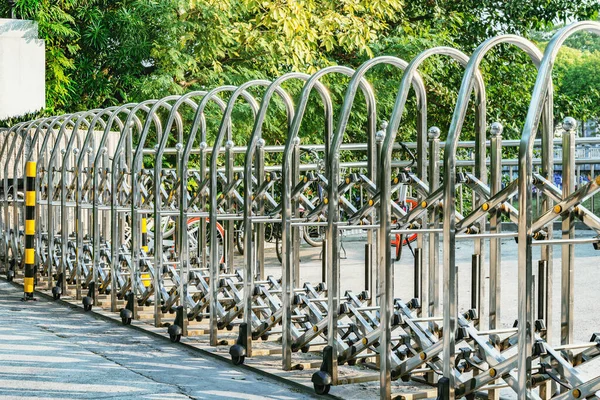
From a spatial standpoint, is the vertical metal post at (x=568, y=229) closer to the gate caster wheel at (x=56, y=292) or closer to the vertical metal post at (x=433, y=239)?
the vertical metal post at (x=433, y=239)

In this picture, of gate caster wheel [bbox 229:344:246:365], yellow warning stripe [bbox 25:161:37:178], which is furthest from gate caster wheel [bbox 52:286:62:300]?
gate caster wheel [bbox 229:344:246:365]

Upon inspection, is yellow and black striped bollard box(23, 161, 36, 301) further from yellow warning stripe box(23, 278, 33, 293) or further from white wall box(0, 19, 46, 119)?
white wall box(0, 19, 46, 119)

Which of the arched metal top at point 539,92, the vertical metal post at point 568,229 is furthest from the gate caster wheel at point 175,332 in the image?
the arched metal top at point 539,92

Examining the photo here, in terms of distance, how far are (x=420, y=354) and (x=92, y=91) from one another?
11707mm

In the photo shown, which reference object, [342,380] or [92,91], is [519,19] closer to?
[92,91]

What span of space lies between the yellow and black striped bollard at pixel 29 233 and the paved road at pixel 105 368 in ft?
3.46

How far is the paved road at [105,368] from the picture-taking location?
5.02 m

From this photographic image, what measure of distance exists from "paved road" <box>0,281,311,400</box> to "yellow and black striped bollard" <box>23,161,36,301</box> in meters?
1.06

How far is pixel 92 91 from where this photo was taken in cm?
1545

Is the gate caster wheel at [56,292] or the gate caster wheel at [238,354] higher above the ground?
the gate caster wheel at [56,292]

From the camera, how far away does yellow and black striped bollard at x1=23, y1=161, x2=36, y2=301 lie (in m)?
8.43

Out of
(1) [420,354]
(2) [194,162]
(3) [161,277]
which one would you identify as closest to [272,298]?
(3) [161,277]

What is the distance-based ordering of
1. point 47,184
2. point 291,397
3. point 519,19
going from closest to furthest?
point 291,397, point 47,184, point 519,19

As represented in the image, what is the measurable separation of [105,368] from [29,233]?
324 centimetres
